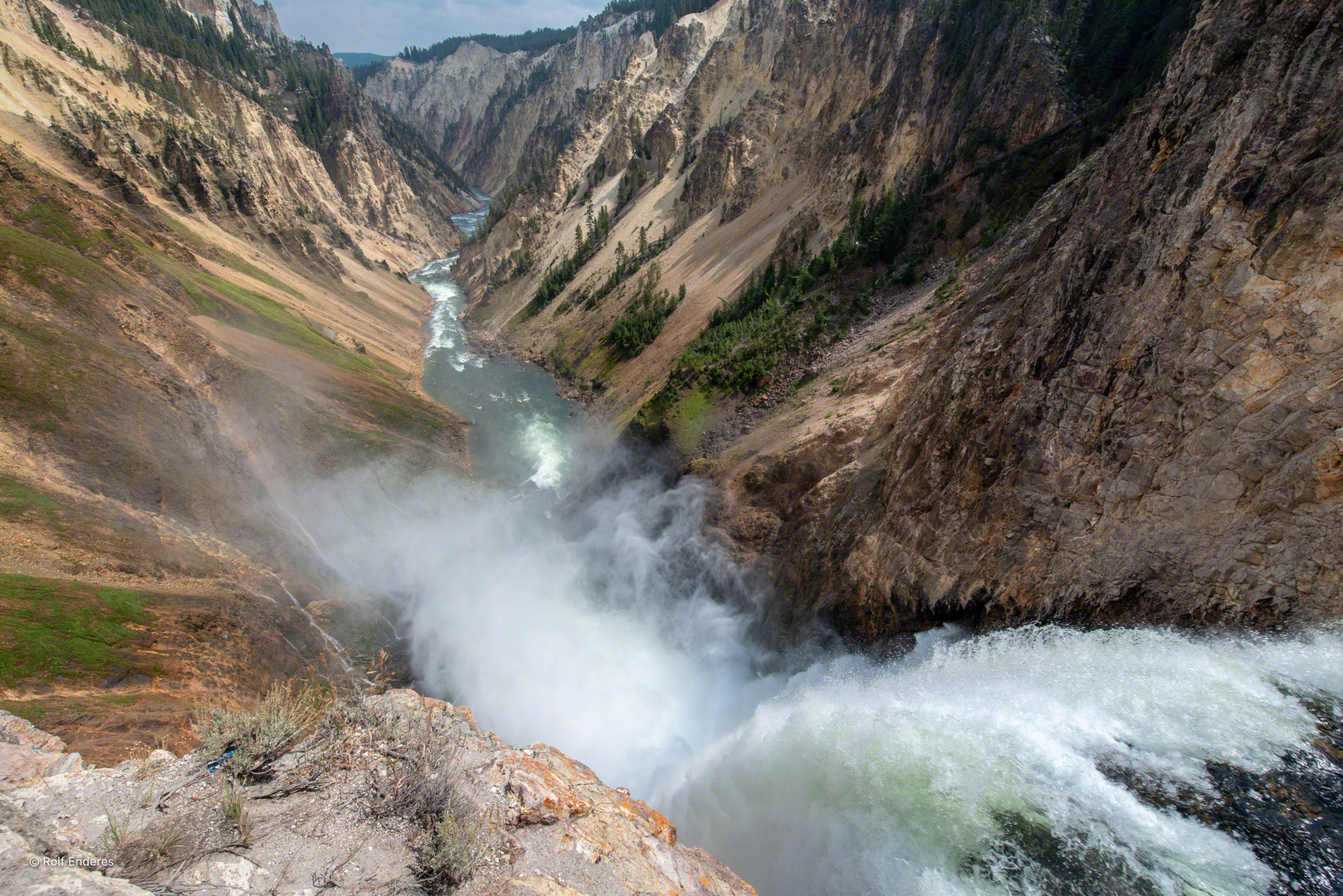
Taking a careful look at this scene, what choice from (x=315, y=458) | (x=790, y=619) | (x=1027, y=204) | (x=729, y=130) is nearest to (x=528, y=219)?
(x=729, y=130)

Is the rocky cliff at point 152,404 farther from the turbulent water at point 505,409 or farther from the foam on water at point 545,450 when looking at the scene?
the foam on water at point 545,450

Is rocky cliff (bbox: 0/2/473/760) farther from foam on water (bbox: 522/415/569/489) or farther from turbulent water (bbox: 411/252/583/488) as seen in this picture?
foam on water (bbox: 522/415/569/489)

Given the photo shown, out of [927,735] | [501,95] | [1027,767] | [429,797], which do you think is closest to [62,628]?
[429,797]

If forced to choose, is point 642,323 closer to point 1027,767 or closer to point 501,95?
point 1027,767

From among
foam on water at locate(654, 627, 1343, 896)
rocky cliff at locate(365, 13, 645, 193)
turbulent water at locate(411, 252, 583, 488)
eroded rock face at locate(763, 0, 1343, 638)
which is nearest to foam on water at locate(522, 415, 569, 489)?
turbulent water at locate(411, 252, 583, 488)

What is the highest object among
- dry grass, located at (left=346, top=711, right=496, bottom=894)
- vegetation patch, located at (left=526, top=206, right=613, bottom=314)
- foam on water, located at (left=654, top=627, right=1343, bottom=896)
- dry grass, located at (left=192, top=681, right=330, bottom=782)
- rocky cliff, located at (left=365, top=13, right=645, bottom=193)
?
rocky cliff, located at (left=365, top=13, right=645, bottom=193)

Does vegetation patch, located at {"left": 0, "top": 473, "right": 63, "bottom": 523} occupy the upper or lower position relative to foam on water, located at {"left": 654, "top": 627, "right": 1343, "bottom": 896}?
lower

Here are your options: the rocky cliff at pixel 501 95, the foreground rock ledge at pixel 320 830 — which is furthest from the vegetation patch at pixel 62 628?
the rocky cliff at pixel 501 95

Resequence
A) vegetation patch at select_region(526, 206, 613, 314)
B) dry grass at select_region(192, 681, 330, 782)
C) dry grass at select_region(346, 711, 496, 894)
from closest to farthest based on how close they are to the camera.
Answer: dry grass at select_region(346, 711, 496, 894)
dry grass at select_region(192, 681, 330, 782)
vegetation patch at select_region(526, 206, 613, 314)
